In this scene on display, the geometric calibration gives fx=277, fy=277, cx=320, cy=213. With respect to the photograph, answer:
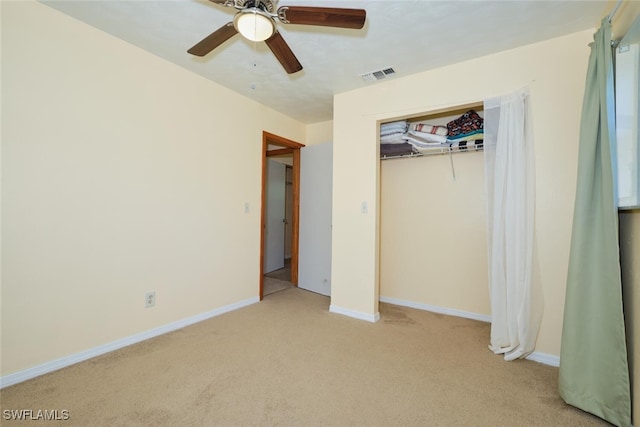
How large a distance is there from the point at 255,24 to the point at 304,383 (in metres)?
2.10

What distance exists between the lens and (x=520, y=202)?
210 cm

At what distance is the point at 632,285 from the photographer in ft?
4.82

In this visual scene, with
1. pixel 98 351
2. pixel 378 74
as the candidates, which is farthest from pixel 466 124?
pixel 98 351

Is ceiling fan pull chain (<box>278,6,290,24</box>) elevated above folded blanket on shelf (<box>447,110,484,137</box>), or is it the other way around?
ceiling fan pull chain (<box>278,6,290,24</box>)

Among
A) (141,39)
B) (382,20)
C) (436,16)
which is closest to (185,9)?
(141,39)

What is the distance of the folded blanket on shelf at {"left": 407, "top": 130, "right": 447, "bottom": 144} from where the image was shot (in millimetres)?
2926

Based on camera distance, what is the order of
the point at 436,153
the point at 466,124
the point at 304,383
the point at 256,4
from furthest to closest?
the point at 436,153, the point at 466,124, the point at 304,383, the point at 256,4

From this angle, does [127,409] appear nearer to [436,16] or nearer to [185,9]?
[185,9]

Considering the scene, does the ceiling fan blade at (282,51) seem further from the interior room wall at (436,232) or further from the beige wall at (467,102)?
the interior room wall at (436,232)

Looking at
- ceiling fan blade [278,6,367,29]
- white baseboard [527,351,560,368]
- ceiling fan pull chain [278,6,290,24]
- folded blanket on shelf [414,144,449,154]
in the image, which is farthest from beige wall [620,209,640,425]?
ceiling fan pull chain [278,6,290,24]

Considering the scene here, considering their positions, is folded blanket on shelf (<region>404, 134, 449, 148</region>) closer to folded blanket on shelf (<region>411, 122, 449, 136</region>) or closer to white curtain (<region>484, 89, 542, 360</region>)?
folded blanket on shelf (<region>411, 122, 449, 136</region>)

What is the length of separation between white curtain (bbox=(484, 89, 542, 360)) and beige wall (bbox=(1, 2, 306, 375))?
101 inches

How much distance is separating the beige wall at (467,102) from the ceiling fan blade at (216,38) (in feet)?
5.45

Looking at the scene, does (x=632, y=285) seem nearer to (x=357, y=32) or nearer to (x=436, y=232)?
(x=436, y=232)
